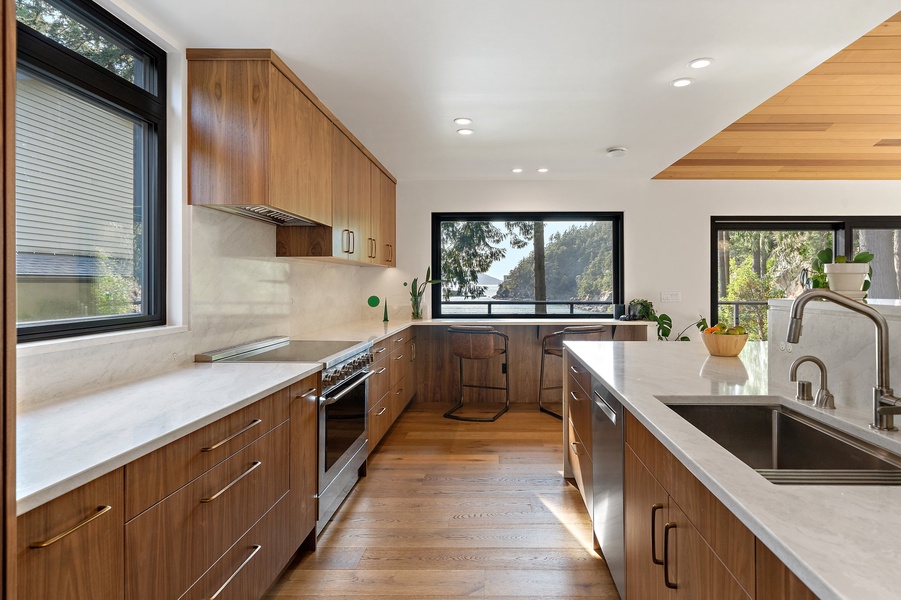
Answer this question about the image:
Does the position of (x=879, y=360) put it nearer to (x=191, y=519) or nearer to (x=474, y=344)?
(x=191, y=519)

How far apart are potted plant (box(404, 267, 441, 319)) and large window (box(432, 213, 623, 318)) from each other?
0.31 feet

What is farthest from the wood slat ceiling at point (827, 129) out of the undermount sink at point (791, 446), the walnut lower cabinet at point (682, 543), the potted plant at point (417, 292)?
the walnut lower cabinet at point (682, 543)

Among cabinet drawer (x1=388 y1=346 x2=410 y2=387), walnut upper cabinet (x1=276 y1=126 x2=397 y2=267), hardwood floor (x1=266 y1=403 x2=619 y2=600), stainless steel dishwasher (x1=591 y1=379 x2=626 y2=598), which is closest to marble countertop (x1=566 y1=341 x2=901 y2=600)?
stainless steel dishwasher (x1=591 y1=379 x2=626 y2=598)

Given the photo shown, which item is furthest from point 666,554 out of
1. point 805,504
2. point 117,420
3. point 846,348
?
point 117,420

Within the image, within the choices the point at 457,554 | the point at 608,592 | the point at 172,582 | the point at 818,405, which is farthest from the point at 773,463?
the point at 172,582

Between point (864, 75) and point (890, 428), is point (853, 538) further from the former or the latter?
point (864, 75)

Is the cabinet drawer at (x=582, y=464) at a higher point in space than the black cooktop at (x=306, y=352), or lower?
lower

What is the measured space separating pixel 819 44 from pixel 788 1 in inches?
20.6

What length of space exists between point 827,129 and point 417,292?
12.9 ft

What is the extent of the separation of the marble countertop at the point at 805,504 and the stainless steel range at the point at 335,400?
1359 millimetres

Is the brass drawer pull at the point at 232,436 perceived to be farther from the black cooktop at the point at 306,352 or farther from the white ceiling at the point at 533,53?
the white ceiling at the point at 533,53

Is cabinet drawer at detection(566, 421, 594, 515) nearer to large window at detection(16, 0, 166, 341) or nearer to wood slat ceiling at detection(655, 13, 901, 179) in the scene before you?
large window at detection(16, 0, 166, 341)

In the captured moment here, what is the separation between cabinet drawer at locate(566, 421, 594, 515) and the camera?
2.19 metres

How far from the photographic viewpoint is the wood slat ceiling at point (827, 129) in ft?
9.58
